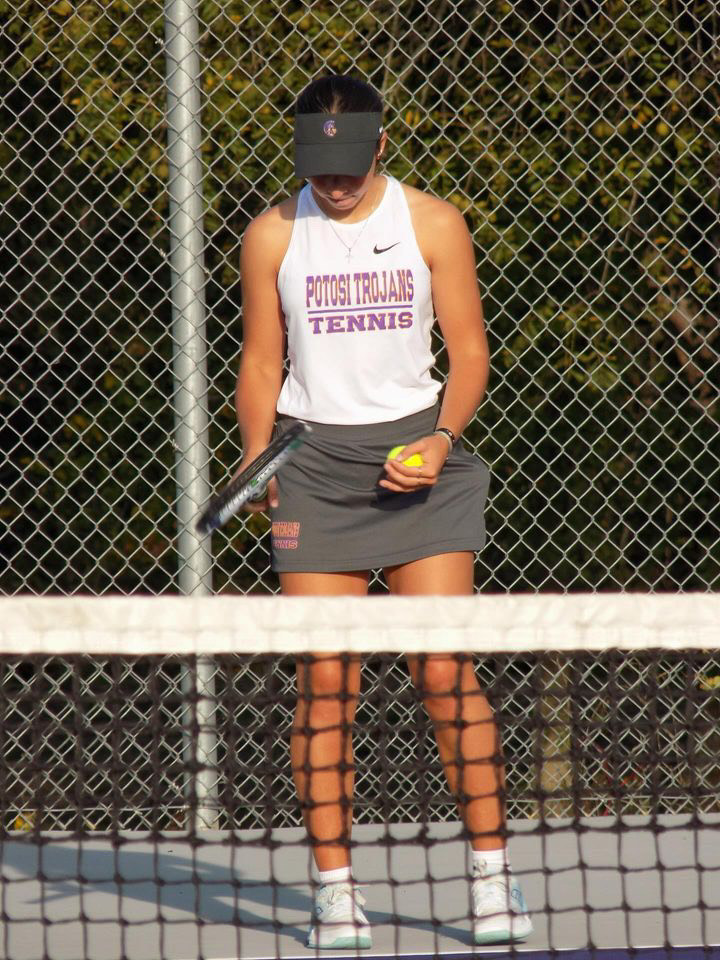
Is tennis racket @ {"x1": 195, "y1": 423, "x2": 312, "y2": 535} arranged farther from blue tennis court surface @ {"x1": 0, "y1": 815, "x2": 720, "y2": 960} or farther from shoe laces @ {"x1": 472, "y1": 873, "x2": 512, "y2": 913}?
shoe laces @ {"x1": 472, "y1": 873, "x2": 512, "y2": 913}

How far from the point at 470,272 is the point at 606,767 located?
2499 mm

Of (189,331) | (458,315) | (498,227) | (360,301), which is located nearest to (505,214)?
(498,227)

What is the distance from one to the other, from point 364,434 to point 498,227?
226cm

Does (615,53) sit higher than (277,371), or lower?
higher

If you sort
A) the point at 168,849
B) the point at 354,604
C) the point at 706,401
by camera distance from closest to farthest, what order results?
the point at 354,604, the point at 168,849, the point at 706,401

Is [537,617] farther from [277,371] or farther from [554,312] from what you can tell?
[554,312]

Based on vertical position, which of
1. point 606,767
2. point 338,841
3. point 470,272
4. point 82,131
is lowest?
point 606,767

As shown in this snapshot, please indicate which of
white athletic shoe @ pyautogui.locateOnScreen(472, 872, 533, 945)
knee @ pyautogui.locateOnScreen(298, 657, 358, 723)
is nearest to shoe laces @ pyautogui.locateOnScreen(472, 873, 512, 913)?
A: white athletic shoe @ pyautogui.locateOnScreen(472, 872, 533, 945)

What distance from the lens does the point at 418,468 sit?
9.22 ft

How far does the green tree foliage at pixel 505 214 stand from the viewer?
4727 mm

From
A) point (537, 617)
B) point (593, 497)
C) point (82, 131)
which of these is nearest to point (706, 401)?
point (593, 497)

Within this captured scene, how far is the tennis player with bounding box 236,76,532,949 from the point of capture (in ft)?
9.29

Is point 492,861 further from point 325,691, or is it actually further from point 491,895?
point 325,691

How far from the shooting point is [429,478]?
111 inches
